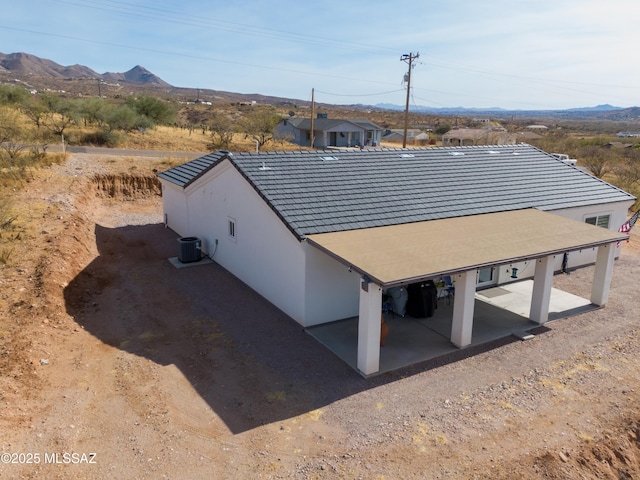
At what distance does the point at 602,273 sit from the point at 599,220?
5.79 m

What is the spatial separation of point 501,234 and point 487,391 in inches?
200

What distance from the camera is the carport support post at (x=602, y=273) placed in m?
13.8

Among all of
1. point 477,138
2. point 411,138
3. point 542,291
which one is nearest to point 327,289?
point 542,291

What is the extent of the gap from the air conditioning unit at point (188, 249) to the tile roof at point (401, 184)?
9.90 feet

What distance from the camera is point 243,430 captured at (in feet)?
27.5

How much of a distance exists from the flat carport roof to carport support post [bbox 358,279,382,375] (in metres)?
0.36

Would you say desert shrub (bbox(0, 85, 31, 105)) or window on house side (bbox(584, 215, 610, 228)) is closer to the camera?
window on house side (bbox(584, 215, 610, 228))

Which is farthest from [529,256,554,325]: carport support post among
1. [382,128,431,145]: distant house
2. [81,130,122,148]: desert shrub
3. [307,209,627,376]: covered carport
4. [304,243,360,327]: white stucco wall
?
[382,128,431,145]: distant house

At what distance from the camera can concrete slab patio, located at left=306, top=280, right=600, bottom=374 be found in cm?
1123

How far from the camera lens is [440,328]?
1270 cm

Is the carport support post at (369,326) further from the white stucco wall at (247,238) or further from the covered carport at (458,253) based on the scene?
the white stucco wall at (247,238)

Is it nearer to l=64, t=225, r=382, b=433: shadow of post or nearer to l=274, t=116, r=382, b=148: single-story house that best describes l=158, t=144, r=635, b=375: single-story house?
l=64, t=225, r=382, b=433: shadow of post

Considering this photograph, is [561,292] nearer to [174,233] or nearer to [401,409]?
[401,409]

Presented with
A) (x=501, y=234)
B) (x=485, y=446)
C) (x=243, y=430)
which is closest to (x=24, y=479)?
A: (x=243, y=430)
